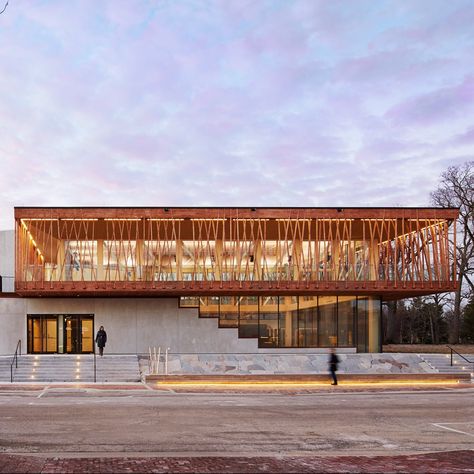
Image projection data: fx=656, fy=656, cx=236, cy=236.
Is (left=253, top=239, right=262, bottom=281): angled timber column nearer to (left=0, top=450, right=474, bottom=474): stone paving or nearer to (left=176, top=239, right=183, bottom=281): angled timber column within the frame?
(left=176, top=239, right=183, bottom=281): angled timber column

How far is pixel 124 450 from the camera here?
1244 centimetres

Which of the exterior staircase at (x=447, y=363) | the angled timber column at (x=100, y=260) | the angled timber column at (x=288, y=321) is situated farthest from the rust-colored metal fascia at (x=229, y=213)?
the exterior staircase at (x=447, y=363)

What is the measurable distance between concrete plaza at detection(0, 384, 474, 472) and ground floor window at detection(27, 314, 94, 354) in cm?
1389

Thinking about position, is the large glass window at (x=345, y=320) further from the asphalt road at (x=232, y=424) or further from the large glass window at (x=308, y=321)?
the asphalt road at (x=232, y=424)

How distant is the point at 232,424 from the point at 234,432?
1.26 m

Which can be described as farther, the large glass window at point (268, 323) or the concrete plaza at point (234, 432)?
the large glass window at point (268, 323)

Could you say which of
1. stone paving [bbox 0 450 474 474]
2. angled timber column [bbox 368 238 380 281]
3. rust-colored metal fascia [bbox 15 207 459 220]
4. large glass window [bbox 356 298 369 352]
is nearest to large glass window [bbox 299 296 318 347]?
large glass window [bbox 356 298 369 352]

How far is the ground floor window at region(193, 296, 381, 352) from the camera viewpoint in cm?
3778

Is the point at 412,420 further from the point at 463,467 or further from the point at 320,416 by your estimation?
the point at 463,467

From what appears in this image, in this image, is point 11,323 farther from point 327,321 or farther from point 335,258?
point 335,258

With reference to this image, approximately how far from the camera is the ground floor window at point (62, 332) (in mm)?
37812

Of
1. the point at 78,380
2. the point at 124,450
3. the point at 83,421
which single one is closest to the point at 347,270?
the point at 78,380

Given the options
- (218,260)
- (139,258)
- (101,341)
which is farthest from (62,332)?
(218,260)

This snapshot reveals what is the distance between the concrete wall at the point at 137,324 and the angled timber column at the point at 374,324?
6.96 m
